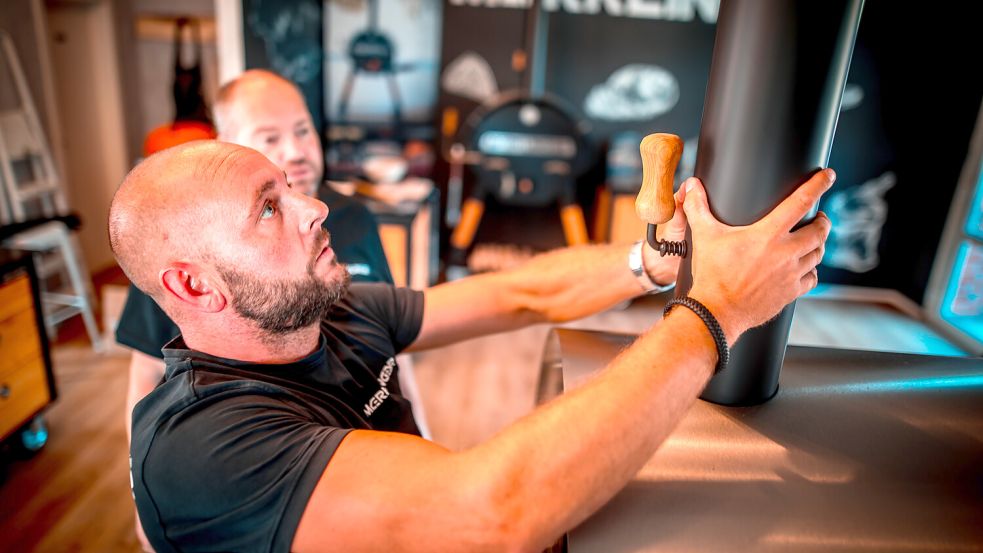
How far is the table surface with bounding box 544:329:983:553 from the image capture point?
25.0 inches

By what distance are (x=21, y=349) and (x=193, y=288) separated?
7.02 feet

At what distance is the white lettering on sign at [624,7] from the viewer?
172 inches

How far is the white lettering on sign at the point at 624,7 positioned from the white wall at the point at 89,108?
8.11 ft

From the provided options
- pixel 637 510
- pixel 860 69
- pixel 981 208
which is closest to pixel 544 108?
pixel 860 69

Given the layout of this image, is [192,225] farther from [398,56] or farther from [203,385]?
[398,56]

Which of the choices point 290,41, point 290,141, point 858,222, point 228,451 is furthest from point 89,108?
point 858,222

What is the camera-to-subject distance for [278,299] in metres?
0.99

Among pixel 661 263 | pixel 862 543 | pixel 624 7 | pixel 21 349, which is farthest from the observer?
pixel 624 7

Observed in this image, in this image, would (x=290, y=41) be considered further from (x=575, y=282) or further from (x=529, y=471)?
(x=529, y=471)

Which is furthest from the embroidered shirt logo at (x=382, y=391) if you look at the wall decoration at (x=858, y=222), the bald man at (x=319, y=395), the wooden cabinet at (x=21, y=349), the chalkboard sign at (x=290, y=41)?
the wall decoration at (x=858, y=222)

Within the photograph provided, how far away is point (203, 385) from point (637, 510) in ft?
1.98

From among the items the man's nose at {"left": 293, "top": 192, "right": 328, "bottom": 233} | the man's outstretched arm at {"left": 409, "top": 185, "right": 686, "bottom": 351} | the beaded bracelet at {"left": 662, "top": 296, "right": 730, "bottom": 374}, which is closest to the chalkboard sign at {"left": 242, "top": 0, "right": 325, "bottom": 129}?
the man's outstretched arm at {"left": 409, "top": 185, "right": 686, "bottom": 351}

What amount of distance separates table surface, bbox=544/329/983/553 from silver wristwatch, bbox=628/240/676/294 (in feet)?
1.00

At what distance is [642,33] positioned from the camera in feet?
14.6
